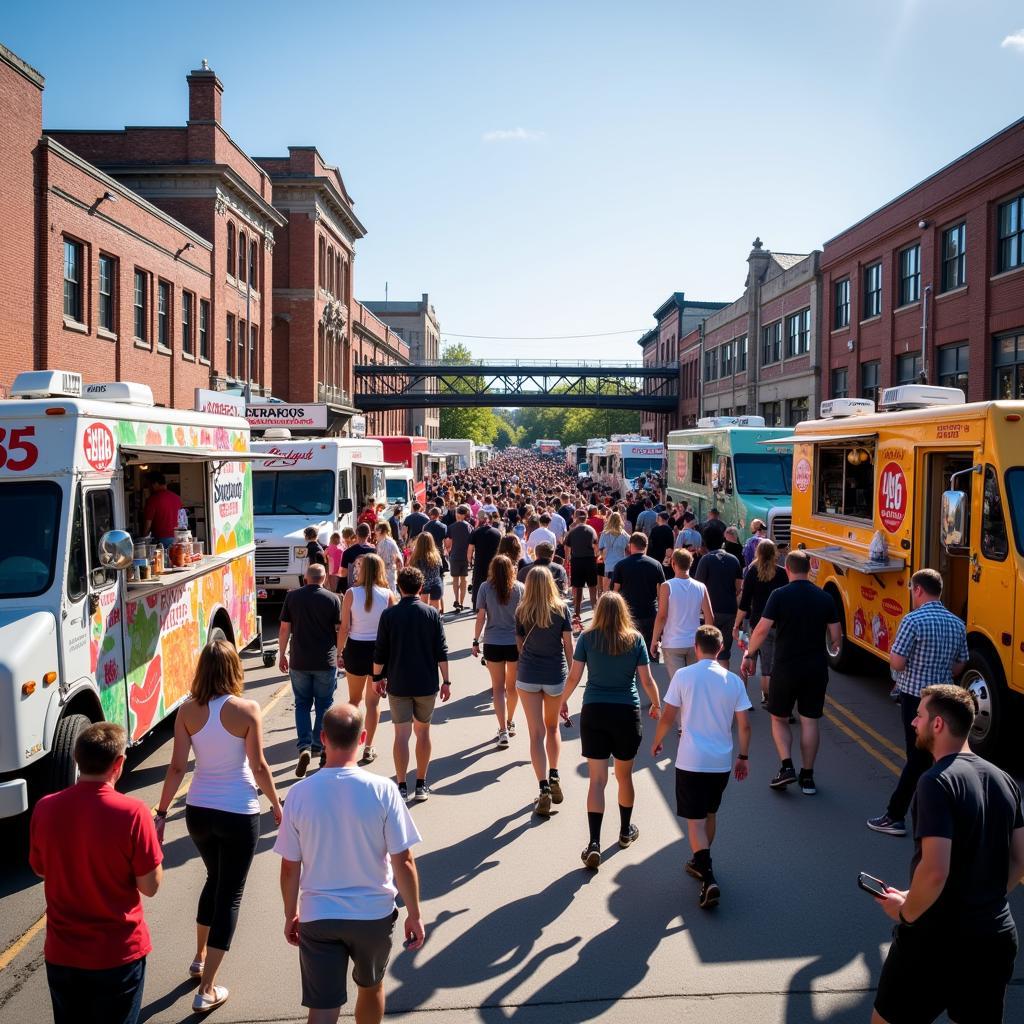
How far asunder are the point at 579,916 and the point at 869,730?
5394mm

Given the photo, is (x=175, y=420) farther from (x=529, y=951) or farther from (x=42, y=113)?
(x=42, y=113)

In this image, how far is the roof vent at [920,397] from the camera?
1120 cm

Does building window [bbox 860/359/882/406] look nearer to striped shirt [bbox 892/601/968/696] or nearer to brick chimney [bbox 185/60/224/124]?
brick chimney [bbox 185/60/224/124]

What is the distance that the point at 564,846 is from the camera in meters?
7.05

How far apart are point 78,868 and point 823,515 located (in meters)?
11.5

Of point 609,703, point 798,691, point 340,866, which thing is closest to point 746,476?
point 798,691

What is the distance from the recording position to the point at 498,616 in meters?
9.17

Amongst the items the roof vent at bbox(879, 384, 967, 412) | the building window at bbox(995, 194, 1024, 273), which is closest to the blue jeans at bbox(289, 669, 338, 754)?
the roof vent at bbox(879, 384, 967, 412)

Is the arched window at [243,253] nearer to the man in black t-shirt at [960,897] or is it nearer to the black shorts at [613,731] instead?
the black shorts at [613,731]

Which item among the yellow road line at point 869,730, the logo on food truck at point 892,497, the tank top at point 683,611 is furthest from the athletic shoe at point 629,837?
the logo on food truck at point 892,497

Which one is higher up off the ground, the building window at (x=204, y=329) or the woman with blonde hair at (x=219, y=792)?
the building window at (x=204, y=329)

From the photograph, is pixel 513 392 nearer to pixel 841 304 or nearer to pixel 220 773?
pixel 841 304

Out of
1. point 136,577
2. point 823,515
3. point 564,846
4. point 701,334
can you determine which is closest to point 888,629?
point 823,515

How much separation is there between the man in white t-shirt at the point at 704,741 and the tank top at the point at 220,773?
2615 mm
